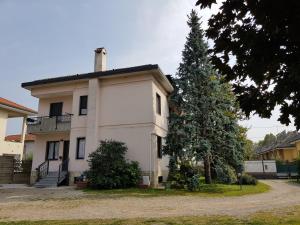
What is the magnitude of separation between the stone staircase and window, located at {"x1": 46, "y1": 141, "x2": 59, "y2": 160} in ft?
6.24

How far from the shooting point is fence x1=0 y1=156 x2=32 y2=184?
22062mm

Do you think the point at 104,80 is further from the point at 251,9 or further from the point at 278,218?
the point at 251,9

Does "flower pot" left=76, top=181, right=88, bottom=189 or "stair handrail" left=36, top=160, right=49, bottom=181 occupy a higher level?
"stair handrail" left=36, top=160, right=49, bottom=181

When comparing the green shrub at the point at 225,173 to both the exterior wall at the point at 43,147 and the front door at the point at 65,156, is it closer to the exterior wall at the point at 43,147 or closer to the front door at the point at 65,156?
the front door at the point at 65,156

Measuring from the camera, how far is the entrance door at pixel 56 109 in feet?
74.8

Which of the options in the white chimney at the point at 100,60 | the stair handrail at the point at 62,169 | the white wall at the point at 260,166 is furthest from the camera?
the white wall at the point at 260,166

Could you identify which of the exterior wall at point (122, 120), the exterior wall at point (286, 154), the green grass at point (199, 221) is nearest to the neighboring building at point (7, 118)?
the exterior wall at point (122, 120)

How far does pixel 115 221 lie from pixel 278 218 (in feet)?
A: 15.0

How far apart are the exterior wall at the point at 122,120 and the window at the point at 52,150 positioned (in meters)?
0.48

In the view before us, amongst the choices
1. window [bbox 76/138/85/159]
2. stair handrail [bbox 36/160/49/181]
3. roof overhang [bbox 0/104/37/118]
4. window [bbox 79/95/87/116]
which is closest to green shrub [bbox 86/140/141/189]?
window [bbox 76/138/85/159]

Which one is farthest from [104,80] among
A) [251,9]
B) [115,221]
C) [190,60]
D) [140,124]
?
[251,9]

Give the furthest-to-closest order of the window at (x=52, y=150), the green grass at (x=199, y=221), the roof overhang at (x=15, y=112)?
the roof overhang at (x=15, y=112)
the window at (x=52, y=150)
the green grass at (x=199, y=221)

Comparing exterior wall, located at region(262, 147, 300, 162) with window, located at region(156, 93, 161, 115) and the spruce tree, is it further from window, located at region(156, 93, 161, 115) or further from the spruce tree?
window, located at region(156, 93, 161, 115)

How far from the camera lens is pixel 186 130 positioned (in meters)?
17.8
